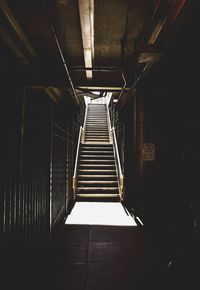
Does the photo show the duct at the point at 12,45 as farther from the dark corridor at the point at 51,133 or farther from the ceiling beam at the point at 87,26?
the ceiling beam at the point at 87,26

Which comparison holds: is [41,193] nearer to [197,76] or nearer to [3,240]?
[3,240]

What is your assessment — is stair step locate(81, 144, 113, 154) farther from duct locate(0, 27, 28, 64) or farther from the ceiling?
duct locate(0, 27, 28, 64)

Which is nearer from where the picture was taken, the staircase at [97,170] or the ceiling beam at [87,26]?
the ceiling beam at [87,26]

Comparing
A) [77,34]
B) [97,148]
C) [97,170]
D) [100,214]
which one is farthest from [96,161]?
[77,34]

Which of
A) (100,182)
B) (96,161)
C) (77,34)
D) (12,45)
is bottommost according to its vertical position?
(100,182)

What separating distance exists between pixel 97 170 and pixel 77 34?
7.03 meters

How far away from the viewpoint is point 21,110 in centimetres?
357

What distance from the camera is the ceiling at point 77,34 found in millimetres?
3045

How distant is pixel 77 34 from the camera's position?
3791 mm

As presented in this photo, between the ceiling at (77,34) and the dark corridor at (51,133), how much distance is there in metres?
0.02

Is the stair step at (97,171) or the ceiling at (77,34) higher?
the ceiling at (77,34)

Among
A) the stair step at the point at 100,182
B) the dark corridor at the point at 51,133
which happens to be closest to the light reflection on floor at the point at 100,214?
the dark corridor at the point at 51,133

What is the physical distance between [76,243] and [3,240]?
237 centimetres

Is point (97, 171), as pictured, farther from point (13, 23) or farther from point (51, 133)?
point (13, 23)
